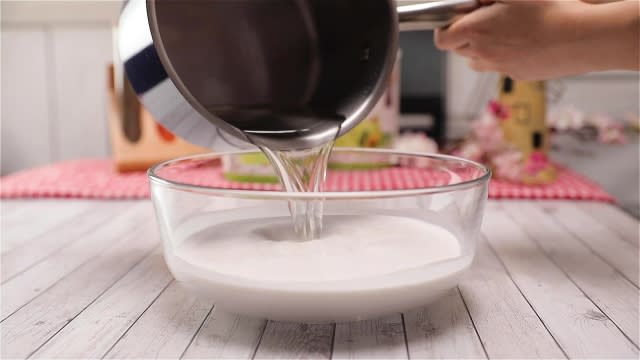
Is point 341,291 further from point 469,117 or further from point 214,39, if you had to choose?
point 469,117

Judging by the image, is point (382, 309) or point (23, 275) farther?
point (23, 275)

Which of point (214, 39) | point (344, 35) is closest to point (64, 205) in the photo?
point (214, 39)

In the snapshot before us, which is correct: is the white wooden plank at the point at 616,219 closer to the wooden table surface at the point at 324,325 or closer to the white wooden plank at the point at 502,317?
the wooden table surface at the point at 324,325

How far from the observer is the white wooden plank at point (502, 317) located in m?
0.58

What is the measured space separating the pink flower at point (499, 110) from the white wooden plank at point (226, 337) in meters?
0.90

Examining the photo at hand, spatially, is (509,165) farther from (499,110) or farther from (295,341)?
(295,341)

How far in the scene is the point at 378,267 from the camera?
565mm

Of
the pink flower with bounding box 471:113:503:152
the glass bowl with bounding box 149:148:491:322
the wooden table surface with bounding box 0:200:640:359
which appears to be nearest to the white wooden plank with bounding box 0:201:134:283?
the wooden table surface with bounding box 0:200:640:359

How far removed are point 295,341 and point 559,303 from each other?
0.88 feet

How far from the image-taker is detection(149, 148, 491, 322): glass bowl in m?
0.55

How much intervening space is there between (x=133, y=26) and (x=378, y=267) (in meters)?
0.34

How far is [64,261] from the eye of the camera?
0.85 meters

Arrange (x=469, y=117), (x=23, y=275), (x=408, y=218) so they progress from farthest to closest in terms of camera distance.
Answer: (x=469, y=117)
(x=23, y=275)
(x=408, y=218)

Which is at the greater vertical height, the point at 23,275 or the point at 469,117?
the point at 469,117
